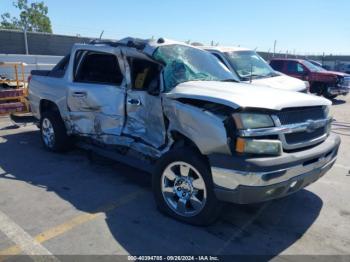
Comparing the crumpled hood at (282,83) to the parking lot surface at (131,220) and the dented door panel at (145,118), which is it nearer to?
the parking lot surface at (131,220)

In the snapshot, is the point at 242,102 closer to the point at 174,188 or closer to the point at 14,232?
the point at 174,188

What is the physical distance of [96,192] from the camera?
484 cm

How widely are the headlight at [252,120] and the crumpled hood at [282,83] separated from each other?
579cm

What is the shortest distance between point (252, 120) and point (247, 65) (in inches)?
266

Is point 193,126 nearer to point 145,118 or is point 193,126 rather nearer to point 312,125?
point 145,118

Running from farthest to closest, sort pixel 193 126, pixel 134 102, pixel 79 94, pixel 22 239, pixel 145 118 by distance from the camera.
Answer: pixel 79 94 → pixel 134 102 → pixel 145 118 → pixel 193 126 → pixel 22 239

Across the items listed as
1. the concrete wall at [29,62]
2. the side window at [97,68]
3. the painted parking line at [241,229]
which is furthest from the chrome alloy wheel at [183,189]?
the concrete wall at [29,62]

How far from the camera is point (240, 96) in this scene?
371 cm

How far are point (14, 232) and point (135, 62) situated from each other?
252 cm

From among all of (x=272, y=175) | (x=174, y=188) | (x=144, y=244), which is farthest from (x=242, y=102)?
(x=144, y=244)

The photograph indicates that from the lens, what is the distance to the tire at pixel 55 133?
624 centimetres

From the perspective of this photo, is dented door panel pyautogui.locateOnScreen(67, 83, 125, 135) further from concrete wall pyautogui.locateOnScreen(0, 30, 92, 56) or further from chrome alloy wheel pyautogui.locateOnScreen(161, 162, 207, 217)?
concrete wall pyautogui.locateOnScreen(0, 30, 92, 56)

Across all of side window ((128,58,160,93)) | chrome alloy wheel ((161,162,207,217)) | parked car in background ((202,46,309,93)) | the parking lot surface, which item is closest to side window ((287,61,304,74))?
parked car in background ((202,46,309,93))

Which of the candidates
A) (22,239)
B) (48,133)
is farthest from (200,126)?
(48,133)
